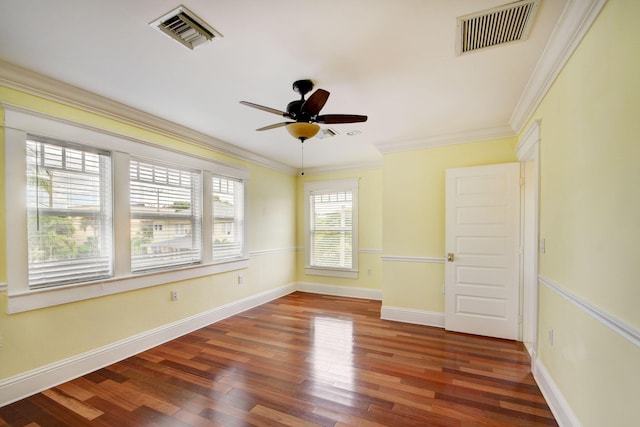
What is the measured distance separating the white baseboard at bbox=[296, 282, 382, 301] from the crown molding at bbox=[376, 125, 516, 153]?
2.62 metres

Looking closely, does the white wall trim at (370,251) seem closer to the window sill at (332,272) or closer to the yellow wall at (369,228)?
the yellow wall at (369,228)

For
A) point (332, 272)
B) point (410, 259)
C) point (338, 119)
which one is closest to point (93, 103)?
point (338, 119)

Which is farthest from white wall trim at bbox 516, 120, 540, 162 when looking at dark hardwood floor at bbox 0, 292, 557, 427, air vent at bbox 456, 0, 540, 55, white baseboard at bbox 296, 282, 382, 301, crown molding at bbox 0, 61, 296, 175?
crown molding at bbox 0, 61, 296, 175

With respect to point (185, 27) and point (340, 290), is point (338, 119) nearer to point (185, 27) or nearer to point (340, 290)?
point (185, 27)

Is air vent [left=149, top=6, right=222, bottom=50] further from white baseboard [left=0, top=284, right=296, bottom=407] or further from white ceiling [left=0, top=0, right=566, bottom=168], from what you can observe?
white baseboard [left=0, top=284, right=296, bottom=407]

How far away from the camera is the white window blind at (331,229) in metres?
5.50

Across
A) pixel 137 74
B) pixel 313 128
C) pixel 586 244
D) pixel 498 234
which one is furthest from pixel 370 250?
pixel 137 74

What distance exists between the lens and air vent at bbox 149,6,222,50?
1635 millimetres

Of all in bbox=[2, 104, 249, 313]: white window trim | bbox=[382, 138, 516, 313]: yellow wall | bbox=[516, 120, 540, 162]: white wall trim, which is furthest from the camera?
bbox=[382, 138, 516, 313]: yellow wall

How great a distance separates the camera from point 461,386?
2381 millimetres

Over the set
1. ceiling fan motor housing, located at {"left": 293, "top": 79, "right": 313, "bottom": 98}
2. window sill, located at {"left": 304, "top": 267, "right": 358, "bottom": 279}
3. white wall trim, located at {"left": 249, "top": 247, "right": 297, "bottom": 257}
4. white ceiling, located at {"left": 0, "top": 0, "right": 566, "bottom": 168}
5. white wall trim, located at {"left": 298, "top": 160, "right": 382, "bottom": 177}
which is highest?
white ceiling, located at {"left": 0, "top": 0, "right": 566, "bottom": 168}

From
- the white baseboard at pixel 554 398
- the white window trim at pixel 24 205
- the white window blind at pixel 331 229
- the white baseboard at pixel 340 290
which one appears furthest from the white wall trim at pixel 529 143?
the white window trim at pixel 24 205

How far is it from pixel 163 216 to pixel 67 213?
3.05 feet

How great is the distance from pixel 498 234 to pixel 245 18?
11.2 ft
